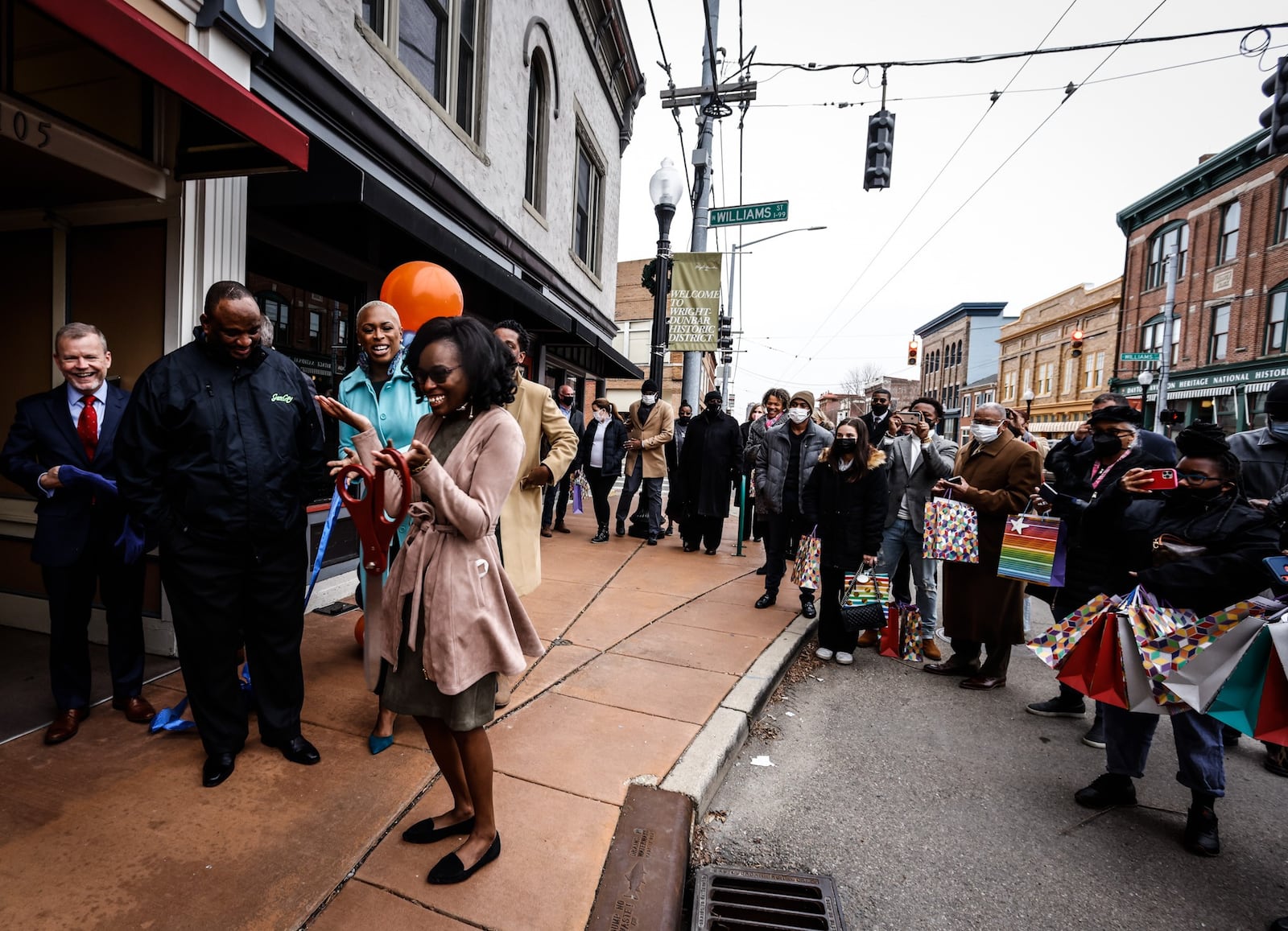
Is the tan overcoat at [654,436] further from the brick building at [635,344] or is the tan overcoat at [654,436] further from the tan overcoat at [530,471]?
the brick building at [635,344]

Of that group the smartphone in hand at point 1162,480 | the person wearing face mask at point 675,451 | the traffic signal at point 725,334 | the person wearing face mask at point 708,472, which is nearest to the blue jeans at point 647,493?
the person wearing face mask at point 675,451

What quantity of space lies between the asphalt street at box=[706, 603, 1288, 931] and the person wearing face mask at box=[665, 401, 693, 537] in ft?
15.6

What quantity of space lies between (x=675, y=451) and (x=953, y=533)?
4.97 meters

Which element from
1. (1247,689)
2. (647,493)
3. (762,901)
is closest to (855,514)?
(1247,689)

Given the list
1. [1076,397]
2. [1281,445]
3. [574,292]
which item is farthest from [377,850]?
[1076,397]

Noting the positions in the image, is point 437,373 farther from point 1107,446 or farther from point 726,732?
point 1107,446

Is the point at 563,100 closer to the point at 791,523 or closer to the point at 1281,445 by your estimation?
the point at 791,523

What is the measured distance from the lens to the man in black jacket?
2.70 meters

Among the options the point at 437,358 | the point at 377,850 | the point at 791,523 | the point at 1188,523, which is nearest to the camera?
the point at 437,358

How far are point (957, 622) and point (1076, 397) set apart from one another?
37.1 meters

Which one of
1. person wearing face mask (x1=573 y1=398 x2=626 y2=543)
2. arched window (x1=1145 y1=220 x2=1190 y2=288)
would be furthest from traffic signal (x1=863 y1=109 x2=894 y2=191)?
arched window (x1=1145 y1=220 x2=1190 y2=288)

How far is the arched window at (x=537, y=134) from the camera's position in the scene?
31.1ft

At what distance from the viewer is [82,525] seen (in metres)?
3.11

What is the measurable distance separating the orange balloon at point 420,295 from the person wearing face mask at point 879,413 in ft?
17.1
